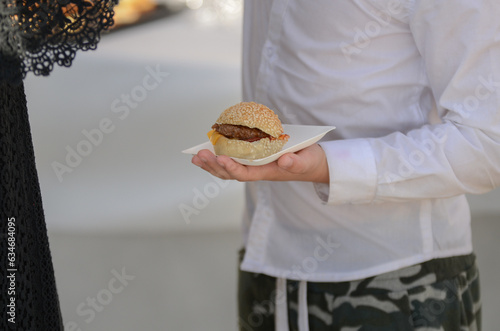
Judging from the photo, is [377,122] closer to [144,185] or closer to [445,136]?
[445,136]

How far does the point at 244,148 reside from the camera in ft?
3.68

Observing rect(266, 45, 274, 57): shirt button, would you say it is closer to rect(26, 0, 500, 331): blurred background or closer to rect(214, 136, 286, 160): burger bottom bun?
rect(214, 136, 286, 160): burger bottom bun

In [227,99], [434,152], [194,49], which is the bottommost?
[434,152]

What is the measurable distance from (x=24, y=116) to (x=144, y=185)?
207 centimetres

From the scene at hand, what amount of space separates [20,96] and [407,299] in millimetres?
721

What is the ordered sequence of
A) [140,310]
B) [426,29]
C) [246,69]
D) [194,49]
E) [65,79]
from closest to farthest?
[426,29], [246,69], [140,310], [65,79], [194,49]

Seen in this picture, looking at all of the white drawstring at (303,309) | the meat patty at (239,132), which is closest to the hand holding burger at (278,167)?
the meat patty at (239,132)

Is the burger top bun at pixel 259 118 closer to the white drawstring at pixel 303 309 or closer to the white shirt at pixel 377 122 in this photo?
the white shirt at pixel 377 122

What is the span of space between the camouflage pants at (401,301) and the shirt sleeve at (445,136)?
15 cm

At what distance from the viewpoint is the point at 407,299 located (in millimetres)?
1003

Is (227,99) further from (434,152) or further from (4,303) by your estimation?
(4,303)

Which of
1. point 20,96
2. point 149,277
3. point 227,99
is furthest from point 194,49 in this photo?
point 20,96

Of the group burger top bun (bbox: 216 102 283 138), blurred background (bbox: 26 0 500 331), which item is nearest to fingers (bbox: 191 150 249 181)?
burger top bun (bbox: 216 102 283 138)

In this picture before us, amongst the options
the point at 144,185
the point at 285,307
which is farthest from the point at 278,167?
the point at 144,185
